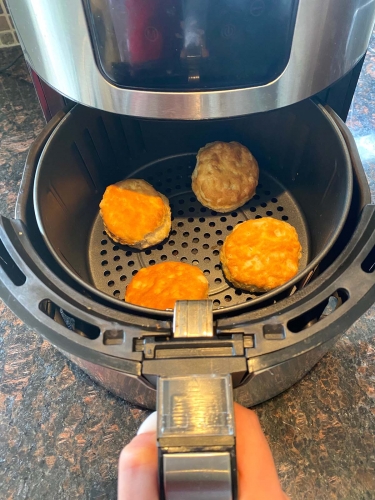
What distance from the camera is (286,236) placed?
633 mm

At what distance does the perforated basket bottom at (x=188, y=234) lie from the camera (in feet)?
2.25

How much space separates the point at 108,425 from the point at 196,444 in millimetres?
262

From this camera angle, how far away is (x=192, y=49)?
1.44ft

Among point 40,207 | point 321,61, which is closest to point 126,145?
point 40,207

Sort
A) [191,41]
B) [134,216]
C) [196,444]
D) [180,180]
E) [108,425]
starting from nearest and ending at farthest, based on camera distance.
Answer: [196,444], [191,41], [108,425], [134,216], [180,180]

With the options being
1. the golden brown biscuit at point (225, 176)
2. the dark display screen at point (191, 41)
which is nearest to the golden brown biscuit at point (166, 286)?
the golden brown biscuit at point (225, 176)

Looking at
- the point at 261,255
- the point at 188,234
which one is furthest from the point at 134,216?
the point at 261,255

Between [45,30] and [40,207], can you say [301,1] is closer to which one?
[45,30]

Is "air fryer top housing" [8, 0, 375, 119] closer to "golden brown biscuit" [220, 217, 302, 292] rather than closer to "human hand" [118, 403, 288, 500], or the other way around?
"golden brown biscuit" [220, 217, 302, 292]

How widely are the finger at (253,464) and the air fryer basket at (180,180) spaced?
266mm

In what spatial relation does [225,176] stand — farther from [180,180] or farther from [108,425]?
[108,425]

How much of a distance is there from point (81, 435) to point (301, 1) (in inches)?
22.2

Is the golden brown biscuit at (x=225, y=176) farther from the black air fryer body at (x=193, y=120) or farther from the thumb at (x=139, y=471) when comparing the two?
the thumb at (x=139, y=471)

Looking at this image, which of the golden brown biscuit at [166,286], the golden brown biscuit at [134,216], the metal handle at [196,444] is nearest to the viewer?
the metal handle at [196,444]
